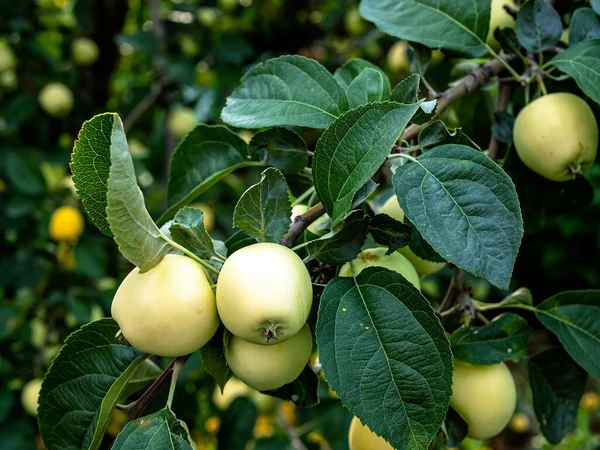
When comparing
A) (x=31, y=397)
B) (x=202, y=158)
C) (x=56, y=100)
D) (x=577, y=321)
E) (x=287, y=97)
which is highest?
(x=287, y=97)

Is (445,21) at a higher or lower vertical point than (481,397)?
higher

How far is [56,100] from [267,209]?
1375 mm

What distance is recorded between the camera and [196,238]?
518 mm

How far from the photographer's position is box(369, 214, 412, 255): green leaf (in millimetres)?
554

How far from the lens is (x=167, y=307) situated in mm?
484

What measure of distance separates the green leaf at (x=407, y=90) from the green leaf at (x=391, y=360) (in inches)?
6.8

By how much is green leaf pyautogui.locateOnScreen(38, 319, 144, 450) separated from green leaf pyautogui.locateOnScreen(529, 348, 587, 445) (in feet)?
1.57

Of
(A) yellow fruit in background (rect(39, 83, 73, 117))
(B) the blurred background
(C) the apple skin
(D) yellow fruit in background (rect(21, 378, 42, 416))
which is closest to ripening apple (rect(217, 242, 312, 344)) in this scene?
(C) the apple skin

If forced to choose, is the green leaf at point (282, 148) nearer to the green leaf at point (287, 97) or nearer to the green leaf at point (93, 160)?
the green leaf at point (287, 97)

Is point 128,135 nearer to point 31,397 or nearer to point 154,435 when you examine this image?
point 31,397

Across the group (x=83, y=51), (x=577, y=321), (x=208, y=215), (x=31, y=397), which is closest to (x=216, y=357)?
(x=577, y=321)

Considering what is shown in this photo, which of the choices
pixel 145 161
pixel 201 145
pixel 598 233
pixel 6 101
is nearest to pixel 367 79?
pixel 201 145

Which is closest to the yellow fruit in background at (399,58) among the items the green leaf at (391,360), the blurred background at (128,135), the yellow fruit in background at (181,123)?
the blurred background at (128,135)

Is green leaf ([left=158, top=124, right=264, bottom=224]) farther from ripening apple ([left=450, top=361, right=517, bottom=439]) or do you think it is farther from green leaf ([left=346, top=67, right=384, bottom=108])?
ripening apple ([left=450, top=361, right=517, bottom=439])
